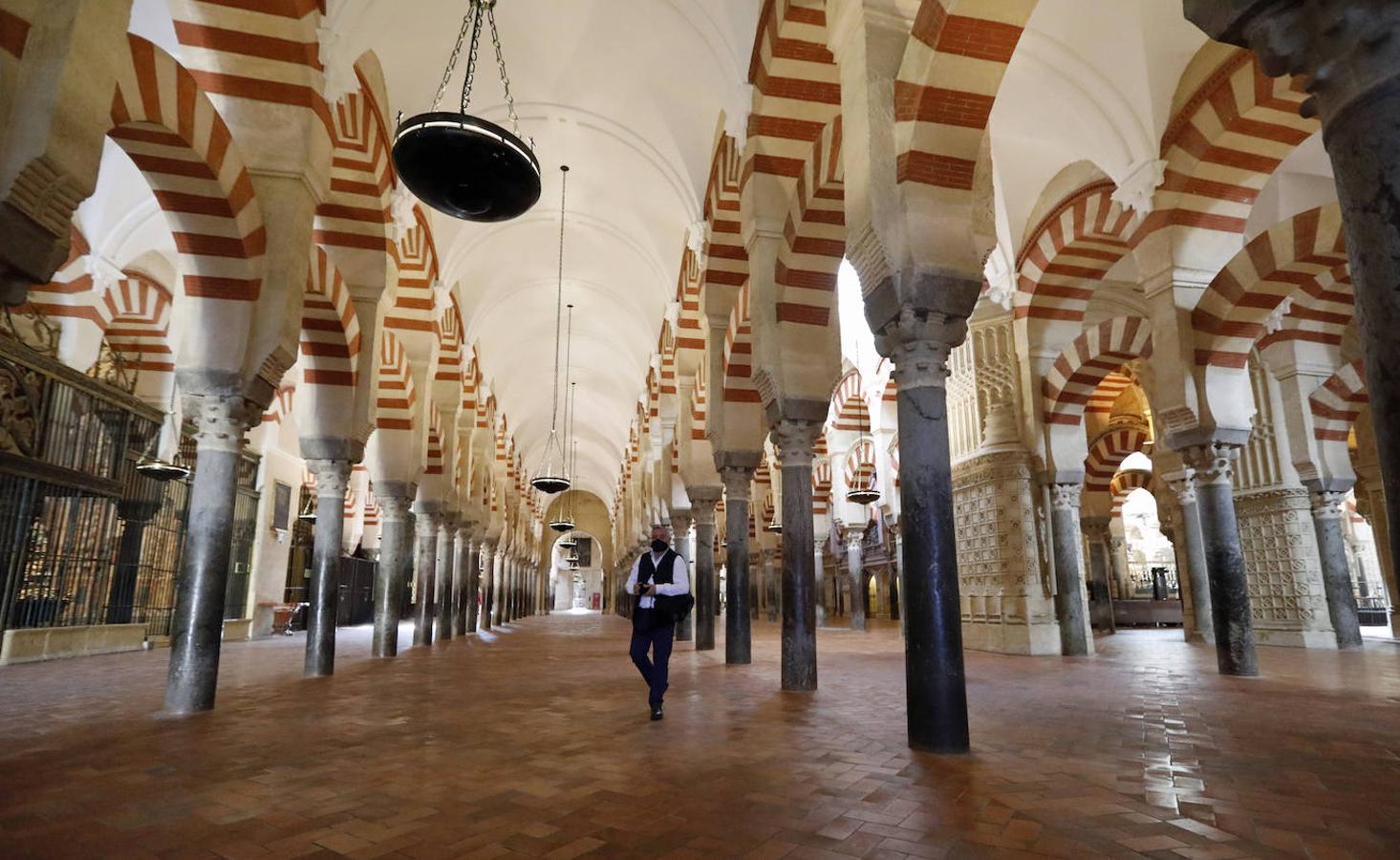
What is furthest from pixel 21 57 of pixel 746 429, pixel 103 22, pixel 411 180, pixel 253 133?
pixel 746 429

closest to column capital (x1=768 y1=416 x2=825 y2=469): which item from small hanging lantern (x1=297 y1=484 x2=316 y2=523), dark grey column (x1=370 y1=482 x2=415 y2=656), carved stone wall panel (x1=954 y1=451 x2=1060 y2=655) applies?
carved stone wall panel (x1=954 y1=451 x2=1060 y2=655)

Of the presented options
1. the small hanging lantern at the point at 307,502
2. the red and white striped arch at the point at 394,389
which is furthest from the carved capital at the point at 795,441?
the small hanging lantern at the point at 307,502

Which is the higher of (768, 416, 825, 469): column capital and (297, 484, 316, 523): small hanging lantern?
(297, 484, 316, 523): small hanging lantern

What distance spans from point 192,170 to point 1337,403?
11998 millimetres

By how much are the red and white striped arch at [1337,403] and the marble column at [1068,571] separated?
3.42 meters

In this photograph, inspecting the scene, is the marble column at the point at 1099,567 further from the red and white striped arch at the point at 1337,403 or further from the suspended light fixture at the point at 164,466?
the suspended light fixture at the point at 164,466

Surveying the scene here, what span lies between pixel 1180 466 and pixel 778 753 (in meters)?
9.03

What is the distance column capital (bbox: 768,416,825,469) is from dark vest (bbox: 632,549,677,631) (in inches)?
70.6

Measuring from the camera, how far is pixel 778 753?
10.5 ft

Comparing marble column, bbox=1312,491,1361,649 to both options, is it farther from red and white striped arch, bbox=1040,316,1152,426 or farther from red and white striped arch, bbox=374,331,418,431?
red and white striped arch, bbox=374,331,418,431

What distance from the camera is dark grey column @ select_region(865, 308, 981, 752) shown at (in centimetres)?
334

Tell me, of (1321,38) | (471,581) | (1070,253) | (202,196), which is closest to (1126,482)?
(1070,253)

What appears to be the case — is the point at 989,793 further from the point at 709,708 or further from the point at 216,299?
the point at 216,299

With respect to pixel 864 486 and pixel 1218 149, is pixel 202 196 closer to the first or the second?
pixel 1218 149
